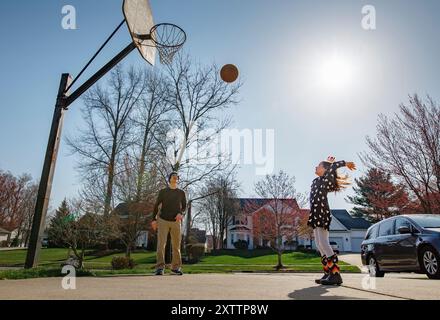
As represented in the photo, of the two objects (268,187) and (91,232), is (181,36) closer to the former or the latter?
(91,232)

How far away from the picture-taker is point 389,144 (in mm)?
16156

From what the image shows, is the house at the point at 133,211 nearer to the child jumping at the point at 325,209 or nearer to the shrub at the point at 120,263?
the shrub at the point at 120,263

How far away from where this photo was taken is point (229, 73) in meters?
11.2

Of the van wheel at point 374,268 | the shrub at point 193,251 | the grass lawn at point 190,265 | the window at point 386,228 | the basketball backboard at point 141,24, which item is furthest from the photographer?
the shrub at point 193,251

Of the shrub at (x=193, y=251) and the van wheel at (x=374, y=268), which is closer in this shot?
the van wheel at (x=374, y=268)

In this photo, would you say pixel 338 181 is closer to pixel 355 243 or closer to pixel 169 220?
pixel 169 220

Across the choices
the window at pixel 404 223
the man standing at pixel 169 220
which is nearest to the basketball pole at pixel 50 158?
the man standing at pixel 169 220

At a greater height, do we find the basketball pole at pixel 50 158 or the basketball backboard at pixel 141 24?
the basketball backboard at pixel 141 24

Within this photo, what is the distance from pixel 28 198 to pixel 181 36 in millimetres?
56284

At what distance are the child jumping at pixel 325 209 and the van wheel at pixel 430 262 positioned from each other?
300 cm

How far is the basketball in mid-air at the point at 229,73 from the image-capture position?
11008mm

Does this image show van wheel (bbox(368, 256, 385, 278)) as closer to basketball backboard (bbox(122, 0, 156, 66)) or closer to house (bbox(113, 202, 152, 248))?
basketball backboard (bbox(122, 0, 156, 66))

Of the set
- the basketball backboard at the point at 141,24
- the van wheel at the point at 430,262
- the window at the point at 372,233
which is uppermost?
the basketball backboard at the point at 141,24

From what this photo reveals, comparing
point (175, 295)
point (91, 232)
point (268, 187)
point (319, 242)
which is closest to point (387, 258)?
point (319, 242)
